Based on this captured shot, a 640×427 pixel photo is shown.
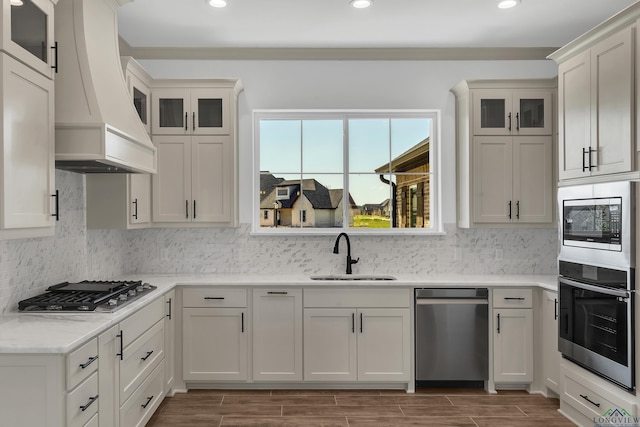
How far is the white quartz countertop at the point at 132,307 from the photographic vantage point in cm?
194

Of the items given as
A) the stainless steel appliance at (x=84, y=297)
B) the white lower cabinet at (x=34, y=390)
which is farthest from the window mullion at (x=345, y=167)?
the white lower cabinet at (x=34, y=390)

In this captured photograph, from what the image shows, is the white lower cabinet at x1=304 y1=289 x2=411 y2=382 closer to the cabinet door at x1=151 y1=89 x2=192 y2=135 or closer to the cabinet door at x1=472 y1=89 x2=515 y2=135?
the cabinet door at x1=472 y1=89 x2=515 y2=135

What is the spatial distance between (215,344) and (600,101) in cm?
318

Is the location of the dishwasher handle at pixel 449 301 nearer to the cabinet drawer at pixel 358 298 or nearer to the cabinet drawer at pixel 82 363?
the cabinet drawer at pixel 358 298

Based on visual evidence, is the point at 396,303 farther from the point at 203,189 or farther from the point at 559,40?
the point at 559,40

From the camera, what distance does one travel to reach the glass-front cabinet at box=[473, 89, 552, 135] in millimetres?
3885

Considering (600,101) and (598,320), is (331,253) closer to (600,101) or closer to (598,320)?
(598,320)

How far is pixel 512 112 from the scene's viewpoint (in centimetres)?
389

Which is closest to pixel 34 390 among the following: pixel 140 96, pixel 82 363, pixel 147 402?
pixel 82 363

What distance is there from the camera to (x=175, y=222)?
153 inches

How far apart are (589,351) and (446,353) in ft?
3.49

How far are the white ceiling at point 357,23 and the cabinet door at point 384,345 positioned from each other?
228 centimetres

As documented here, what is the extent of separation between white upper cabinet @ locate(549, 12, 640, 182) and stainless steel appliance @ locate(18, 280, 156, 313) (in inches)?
117

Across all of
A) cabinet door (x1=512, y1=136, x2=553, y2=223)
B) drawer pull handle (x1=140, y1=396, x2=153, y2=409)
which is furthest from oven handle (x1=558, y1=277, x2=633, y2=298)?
drawer pull handle (x1=140, y1=396, x2=153, y2=409)
